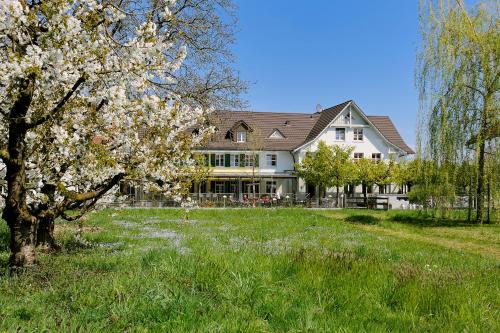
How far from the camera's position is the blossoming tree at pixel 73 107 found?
6188 millimetres

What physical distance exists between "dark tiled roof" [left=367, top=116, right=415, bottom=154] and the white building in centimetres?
13

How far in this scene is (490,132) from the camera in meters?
23.0

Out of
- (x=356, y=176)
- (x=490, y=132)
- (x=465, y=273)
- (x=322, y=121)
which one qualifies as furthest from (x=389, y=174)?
(x=465, y=273)

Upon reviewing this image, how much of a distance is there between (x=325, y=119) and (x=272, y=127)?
6737 millimetres

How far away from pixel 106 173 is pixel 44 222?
250 cm

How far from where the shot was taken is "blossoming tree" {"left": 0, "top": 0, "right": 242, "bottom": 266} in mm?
6188

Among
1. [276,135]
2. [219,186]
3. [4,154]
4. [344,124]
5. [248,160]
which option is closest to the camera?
[4,154]

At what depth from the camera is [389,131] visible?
193 ft

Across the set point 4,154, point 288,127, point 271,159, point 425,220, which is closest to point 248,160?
point 271,159

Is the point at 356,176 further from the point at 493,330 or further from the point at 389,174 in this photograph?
the point at 493,330

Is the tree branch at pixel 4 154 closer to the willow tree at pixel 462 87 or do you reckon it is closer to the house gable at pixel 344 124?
the willow tree at pixel 462 87

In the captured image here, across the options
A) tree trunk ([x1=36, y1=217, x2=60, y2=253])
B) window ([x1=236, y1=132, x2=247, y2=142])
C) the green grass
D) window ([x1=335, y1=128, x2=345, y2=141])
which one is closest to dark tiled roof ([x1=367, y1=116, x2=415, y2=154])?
window ([x1=335, y1=128, x2=345, y2=141])

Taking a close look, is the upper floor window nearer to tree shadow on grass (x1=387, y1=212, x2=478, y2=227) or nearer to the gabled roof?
the gabled roof

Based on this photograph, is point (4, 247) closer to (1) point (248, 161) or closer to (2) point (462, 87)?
(2) point (462, 87)
